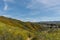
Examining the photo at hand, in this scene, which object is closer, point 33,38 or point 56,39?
point 33,38

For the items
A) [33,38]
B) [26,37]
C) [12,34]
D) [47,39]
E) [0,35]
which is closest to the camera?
[0,35]

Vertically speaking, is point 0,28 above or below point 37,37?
above

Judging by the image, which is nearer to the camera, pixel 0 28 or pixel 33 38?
pixel 0 28

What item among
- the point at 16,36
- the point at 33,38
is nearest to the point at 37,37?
the point at 33,38

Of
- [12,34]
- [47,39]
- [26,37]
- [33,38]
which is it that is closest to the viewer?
[12,34]

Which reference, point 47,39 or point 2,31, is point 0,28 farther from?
point 47,39

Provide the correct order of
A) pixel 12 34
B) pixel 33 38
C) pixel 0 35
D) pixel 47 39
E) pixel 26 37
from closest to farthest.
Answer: pixel 0 35
pixel 12 34
pixel 26 37
pixel 33 38
pixel 47 39

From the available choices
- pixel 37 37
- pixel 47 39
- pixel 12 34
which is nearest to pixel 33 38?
pixel 37 37

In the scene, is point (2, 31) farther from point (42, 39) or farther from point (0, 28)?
point (42, 39)

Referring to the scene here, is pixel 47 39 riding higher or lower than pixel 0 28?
lower
